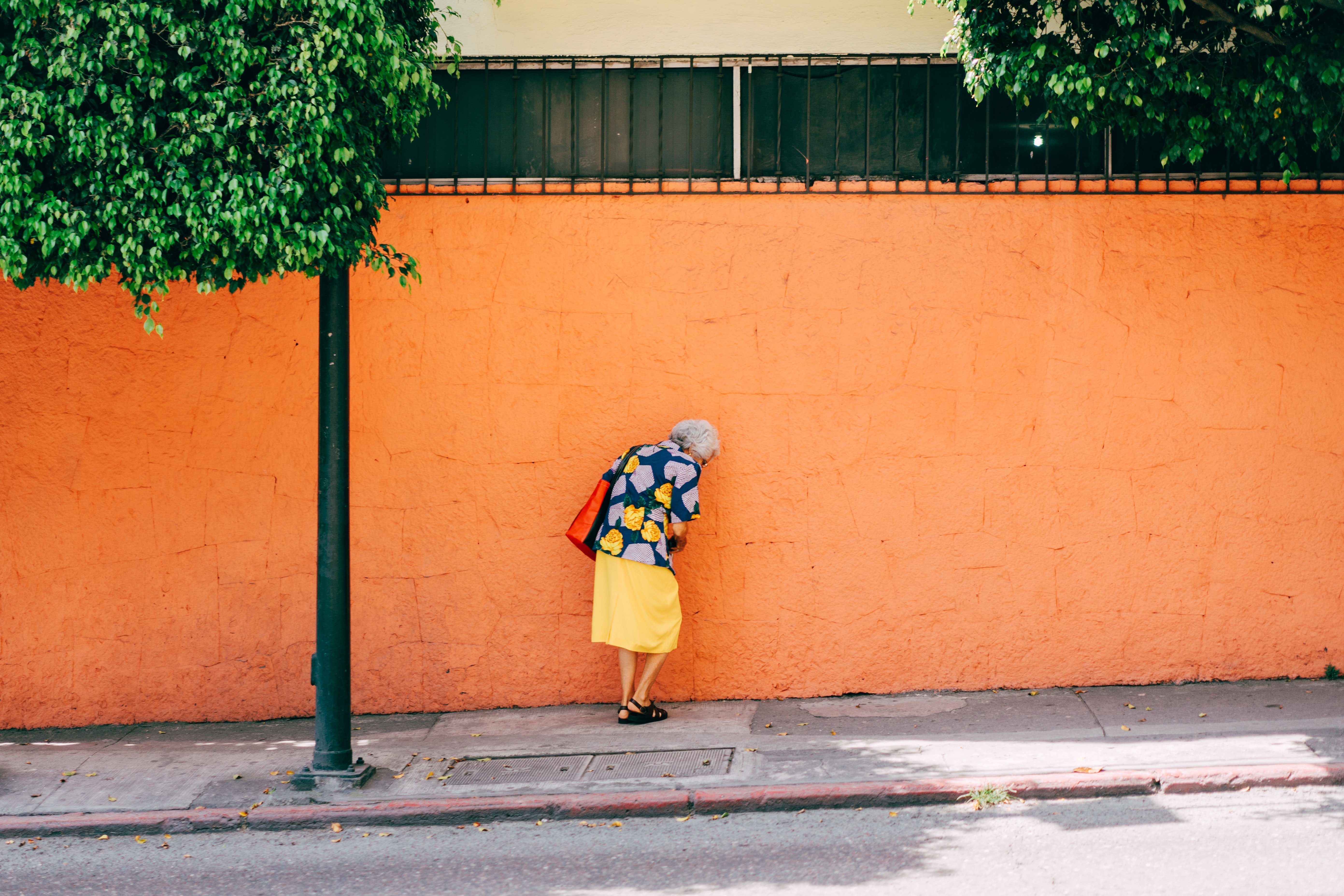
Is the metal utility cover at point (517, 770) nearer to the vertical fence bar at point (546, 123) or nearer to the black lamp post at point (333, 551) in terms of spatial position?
the black lamp post at point (333, 551)

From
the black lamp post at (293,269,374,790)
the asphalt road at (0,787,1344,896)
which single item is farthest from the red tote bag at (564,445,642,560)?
the asphalt road at (0,787,1344,896)

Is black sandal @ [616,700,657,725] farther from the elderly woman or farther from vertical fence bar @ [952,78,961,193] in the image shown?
vertical fence bar @ [952,78,961,193]

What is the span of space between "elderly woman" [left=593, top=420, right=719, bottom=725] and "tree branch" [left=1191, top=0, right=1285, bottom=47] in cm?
312

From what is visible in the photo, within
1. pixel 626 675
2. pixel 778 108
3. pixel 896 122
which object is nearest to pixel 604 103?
pixel 778 108

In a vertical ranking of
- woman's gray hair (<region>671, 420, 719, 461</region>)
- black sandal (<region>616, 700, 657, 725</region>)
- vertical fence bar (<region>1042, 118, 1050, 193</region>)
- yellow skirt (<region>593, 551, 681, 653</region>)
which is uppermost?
vertical fence bar (<region>1042, 118, 1050, 193</region>)

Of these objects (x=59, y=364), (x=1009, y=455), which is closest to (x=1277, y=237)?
(x=1009, y=455)

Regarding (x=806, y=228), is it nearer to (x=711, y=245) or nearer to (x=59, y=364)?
(x=711, y=245)

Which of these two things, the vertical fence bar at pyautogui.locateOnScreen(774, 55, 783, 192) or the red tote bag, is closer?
the red tote bag

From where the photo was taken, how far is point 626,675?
6383 millimetres

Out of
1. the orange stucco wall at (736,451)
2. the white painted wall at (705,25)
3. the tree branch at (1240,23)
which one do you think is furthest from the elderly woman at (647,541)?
the tree branch at (1240,23)

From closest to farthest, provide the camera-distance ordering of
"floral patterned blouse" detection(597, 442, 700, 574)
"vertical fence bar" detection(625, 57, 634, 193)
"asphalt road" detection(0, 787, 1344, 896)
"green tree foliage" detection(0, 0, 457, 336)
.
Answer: "asphalt road" detection(0, 787, 1344, 896)
"green tree foliage" detection(0, 0, 457, 336)
"floral patterned blouse" detection(597, 442, 700, 574)
"vertical fence bar" detection(625, 57, 634, 193)

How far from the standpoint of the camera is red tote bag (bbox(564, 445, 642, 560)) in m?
6.24

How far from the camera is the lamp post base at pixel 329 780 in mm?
5473

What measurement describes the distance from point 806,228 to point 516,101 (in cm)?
191
